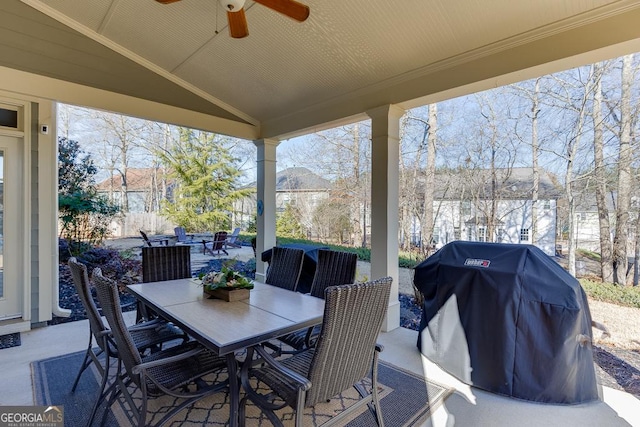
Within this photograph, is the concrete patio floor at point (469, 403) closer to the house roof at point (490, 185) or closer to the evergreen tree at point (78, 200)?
the evergreen tree at point (78, 200)

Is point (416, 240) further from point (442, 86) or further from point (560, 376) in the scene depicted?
point (560, 376)

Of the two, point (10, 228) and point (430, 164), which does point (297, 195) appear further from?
point (10, 228)

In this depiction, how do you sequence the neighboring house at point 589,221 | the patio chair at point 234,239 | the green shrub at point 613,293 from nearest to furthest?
the green shrub at point 613,293, the neighboring house at point 589,221, the patio chair at point 234,239

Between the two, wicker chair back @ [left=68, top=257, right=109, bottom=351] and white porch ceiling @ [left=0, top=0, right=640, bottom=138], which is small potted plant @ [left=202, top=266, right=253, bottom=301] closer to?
wicker chair back @ [left=68, top=257, right=109, bottom=351]

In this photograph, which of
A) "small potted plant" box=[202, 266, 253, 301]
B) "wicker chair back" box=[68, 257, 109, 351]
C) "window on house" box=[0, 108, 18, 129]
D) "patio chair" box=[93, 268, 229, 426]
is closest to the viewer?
"patio chair" box=[93, 268, 229, 426]

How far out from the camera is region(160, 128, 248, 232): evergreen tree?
815 cm

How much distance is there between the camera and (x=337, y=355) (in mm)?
1611

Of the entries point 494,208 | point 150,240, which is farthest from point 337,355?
point 150,240

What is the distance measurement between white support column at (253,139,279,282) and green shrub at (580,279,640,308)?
4.42m

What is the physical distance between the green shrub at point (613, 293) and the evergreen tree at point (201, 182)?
7.65 metres

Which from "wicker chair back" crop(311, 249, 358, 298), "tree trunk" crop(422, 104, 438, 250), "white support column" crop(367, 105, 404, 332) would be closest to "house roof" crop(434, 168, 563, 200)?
"tree trunk" crop(422, 104, 438, 250)

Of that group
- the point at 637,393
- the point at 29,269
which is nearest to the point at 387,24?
the point at 637,393

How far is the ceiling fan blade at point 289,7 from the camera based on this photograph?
6.89ft

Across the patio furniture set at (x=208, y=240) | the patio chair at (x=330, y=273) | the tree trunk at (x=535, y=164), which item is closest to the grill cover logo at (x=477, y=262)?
the patio chair at (x=330, y=273)
